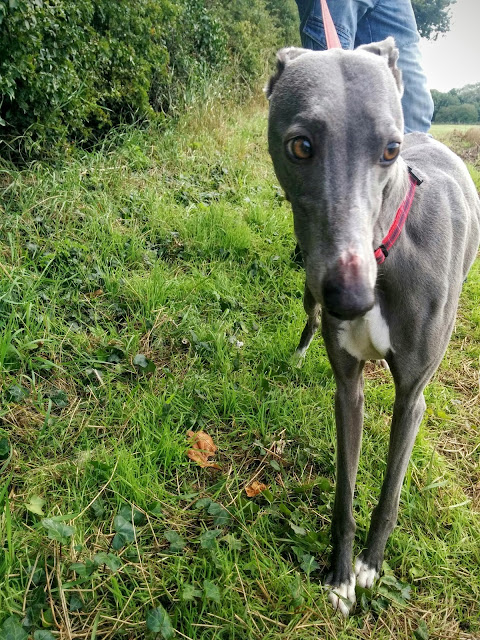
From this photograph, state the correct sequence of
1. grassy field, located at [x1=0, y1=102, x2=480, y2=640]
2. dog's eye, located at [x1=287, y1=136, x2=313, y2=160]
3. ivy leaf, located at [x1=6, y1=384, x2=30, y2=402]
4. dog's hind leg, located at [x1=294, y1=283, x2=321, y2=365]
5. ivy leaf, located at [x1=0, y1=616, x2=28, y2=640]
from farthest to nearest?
1. dog's hind leg, located at [x1=294, y1=283, x2=321, y2=365]
2. ivy leaf, located at [x1=6, y1=384, x2=30, y2=402]
3. grassy field, located at [x1=0, y1=102, x2=480, y2=640]
4. ivy leaf, located at [x1=0, y1=616, x2=28, y2=640]
5. dog's eye, located at [x1=287, y1=136, x2=313, y2=160]

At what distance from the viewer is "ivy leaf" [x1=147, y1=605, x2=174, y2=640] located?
1.65m

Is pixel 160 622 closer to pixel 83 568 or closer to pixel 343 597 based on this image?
pixel 83 568

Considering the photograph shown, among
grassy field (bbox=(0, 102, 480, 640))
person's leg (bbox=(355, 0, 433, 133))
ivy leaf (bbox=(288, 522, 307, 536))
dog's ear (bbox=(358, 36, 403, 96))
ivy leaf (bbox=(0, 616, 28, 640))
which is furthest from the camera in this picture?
person's leg (bbox=(355, 0, 433, 133))

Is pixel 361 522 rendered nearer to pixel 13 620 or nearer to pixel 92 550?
pixel 92 550

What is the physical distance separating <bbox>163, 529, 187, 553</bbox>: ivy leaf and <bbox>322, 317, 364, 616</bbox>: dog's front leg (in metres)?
0.58

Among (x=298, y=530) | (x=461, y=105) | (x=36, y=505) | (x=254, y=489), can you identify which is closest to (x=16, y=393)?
(x=36, y=505)

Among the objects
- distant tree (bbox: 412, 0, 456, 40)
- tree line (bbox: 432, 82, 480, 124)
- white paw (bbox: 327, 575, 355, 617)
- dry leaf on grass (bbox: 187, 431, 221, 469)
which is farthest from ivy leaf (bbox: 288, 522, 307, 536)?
distant tree (bbox: 412, 0, 456, 40)

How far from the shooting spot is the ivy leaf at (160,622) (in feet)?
5.42

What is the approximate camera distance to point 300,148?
1434mm

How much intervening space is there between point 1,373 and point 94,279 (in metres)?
0.93

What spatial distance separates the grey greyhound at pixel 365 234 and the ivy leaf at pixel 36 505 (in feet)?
3.76

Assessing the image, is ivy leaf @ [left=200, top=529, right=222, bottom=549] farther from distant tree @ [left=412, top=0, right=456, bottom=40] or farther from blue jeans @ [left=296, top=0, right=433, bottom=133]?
Result: distant tree @ [left=412, top=0, right=456, bottom=40]

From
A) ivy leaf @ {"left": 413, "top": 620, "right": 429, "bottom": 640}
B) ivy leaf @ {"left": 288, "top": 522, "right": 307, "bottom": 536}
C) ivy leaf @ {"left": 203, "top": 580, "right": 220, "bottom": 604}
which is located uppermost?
ivy leaf @ {"left": 203, "top": 580, "right": 220, "bottom": 604}

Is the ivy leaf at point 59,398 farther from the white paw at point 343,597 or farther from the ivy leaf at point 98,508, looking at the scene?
the white paw at point 343,597
